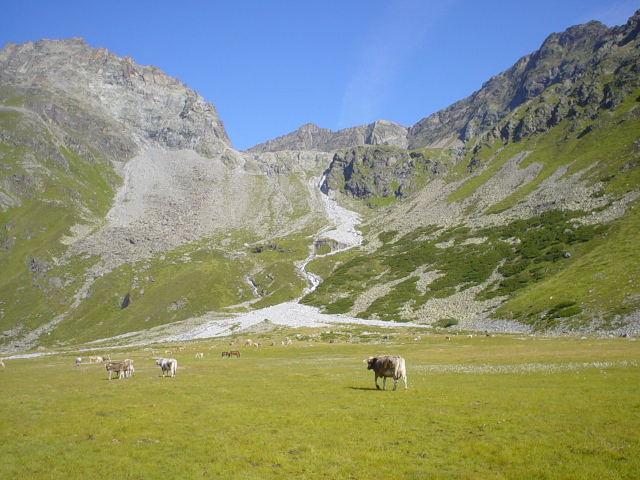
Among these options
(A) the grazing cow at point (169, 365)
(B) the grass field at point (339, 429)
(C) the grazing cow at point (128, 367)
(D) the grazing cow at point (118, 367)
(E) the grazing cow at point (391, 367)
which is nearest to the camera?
(B) the grass field at point (339, 429)

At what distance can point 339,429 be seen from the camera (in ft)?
57.9

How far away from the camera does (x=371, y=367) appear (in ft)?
94.4

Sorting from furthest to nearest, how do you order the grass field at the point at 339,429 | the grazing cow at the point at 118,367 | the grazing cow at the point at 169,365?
1. the grazing cow at the point at 169,365
2. the grazing cow at the point at 118,367
3. the grass field at the point at 339,429

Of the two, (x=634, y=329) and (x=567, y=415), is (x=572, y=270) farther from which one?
(x=567, y=415)

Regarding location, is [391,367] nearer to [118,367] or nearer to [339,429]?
[339,429]

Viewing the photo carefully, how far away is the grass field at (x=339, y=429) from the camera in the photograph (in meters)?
13.2

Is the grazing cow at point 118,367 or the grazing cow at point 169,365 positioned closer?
the grazing cow at point 118,367

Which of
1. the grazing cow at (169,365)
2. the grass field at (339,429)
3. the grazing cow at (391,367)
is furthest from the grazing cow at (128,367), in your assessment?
the grazing cow at (391,367)

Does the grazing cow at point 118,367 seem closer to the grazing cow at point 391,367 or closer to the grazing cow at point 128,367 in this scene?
the grazing cow at point 128,367

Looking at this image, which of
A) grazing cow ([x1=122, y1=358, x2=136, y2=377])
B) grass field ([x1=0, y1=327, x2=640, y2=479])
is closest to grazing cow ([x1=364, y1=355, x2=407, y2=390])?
grass field ([x1=0, y1=327, x2=640, y2=479])

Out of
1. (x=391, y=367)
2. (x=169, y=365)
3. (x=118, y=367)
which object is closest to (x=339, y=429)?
(x=391, y=367)

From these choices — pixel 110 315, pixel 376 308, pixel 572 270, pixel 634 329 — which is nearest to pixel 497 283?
pixel 572 270

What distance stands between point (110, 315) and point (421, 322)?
131552 mm

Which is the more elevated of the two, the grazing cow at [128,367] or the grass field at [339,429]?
the grazing cow at [128,367]
